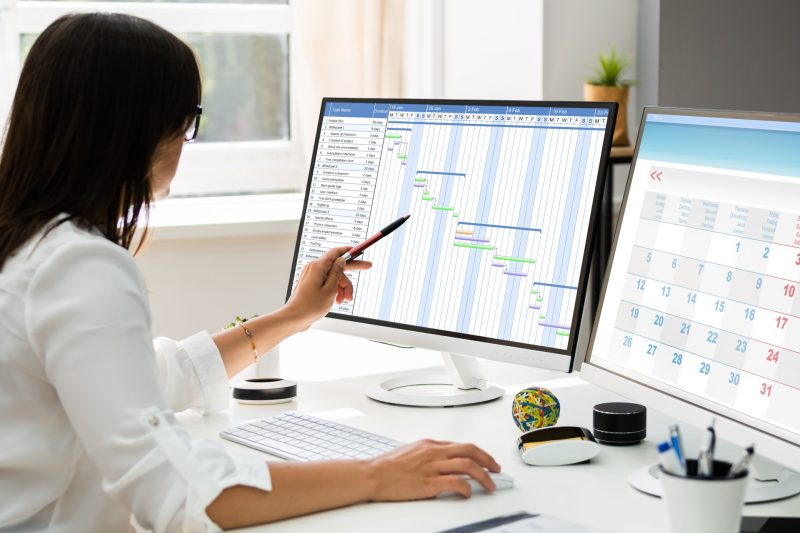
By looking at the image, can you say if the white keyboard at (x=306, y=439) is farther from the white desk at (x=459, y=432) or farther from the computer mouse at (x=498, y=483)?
the computer mouse at (x=498, y=483)

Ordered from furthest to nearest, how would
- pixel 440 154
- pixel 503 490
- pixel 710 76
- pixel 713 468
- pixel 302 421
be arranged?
pixel 710 76 → pixel 440 154 → pixel 302 421 → pixel 503 490 → pixel 713 468

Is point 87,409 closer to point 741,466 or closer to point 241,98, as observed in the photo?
point 741,466

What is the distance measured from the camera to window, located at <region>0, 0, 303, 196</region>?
122 inches

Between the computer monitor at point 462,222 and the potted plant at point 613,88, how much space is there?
133 centimetres

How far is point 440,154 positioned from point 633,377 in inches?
18.5

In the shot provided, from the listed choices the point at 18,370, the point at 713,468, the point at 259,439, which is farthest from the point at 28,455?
the point at 713,468

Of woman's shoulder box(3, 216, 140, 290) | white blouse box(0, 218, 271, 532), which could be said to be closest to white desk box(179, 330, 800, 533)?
white blouse box(0, 218, 271, 532)

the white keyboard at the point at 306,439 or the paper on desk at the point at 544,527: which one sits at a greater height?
the paper on desk at the point at 544,527

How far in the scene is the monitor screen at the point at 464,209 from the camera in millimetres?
1352

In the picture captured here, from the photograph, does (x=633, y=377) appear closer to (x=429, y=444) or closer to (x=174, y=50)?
(x=429, y=444)

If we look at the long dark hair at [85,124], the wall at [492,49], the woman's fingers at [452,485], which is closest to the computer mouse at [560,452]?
the woman's fingers at [452,485]

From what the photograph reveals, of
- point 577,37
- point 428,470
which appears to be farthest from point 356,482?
point 577,37

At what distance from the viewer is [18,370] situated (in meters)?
1.03

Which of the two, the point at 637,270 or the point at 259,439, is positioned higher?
the point at 637,270
